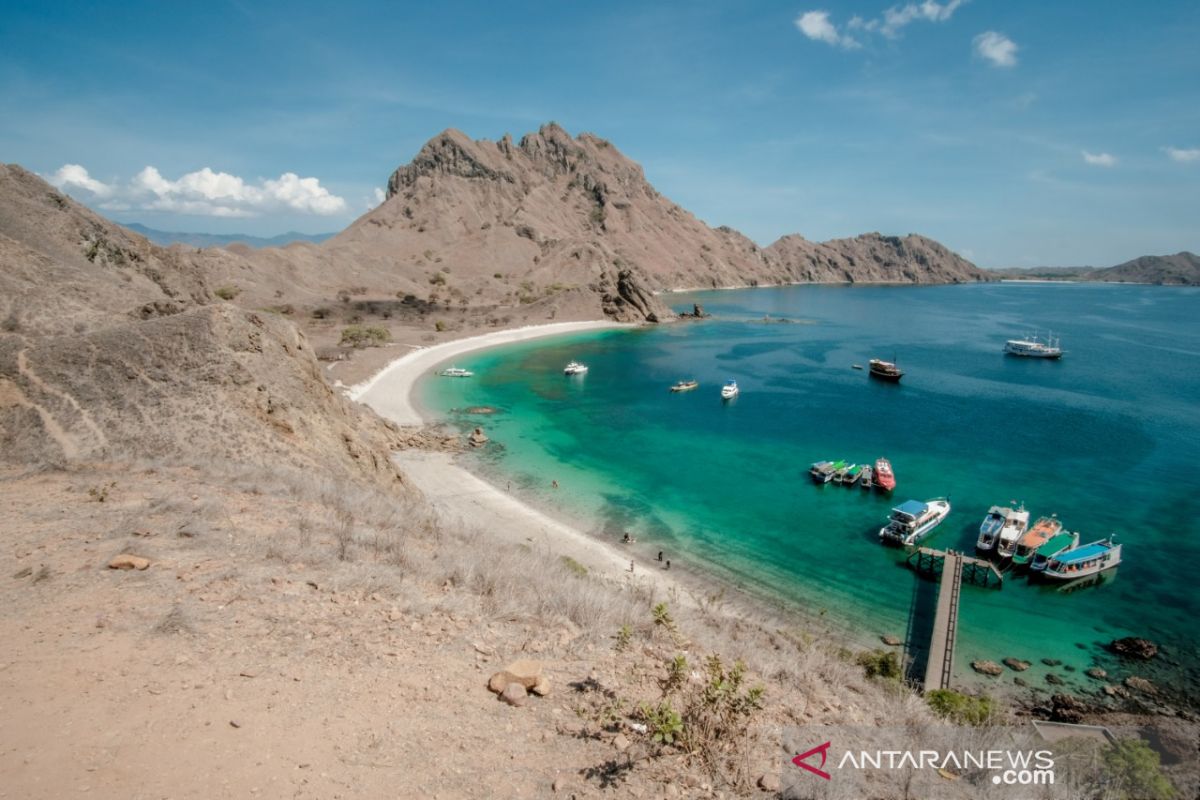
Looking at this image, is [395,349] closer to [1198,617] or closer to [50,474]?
[50,474]

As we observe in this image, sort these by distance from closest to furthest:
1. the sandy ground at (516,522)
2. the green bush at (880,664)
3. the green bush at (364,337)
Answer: the green bush at (880,664)
the sandy ground at (516,522)
the green bush at (364,337)

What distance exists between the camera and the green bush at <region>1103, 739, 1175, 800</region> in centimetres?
895

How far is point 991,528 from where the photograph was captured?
27422 millimetres

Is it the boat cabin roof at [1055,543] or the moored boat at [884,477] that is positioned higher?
the moored boat at [884,477]

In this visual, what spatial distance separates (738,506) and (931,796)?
26.1 meters

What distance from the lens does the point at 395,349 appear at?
71188mm

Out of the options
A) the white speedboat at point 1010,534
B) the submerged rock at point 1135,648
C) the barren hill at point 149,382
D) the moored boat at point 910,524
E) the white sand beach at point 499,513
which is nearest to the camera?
the barren hill at point 149,382

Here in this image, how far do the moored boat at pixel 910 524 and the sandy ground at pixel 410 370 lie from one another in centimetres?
3288

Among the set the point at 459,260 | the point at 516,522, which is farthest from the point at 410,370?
the point at 459,260

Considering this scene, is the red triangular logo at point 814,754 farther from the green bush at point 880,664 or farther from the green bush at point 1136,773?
the green bush at point 880,664

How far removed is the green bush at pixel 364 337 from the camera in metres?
71.5

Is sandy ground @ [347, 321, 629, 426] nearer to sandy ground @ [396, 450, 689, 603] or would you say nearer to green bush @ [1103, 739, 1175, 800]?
sandy ground @ [396, 450, 689, 603]

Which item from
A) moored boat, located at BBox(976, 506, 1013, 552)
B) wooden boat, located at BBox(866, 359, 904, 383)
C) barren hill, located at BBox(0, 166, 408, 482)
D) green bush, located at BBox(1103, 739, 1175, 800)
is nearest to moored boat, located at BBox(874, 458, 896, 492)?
moored boat, located at BBox(976, 506, 1013, 552)

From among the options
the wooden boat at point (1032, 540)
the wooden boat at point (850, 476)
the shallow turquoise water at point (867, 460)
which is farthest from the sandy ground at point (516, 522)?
the wooden boat at point (850, 476)
